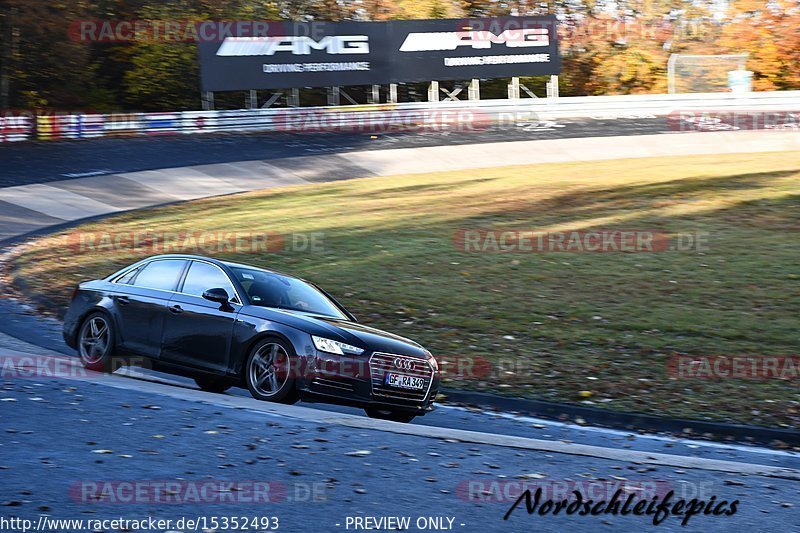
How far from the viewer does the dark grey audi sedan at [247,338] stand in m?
8.87

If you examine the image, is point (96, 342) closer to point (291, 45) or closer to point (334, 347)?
point (334, 347)

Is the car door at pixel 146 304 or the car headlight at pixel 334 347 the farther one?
the car door at pixel 146 304

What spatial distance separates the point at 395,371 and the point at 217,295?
1890 millimetres

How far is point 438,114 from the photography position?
3784 centimetres

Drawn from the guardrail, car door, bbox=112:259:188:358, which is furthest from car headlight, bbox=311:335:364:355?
the guardrail

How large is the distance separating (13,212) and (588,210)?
1324 cm

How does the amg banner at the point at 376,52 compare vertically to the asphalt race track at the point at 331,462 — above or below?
above

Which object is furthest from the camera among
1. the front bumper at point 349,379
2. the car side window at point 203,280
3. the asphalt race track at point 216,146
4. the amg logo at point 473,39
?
the amg logo at point 473,39

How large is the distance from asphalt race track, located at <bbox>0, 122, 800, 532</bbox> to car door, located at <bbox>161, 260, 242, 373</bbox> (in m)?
0.39

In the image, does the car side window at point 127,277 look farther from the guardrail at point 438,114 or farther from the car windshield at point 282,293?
the guardrail at point 438,114

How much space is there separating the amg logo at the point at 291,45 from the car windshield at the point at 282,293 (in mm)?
29313

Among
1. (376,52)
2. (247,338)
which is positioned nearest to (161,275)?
(247,338)

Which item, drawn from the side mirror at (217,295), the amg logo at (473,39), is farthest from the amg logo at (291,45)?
the side mirror at (217,295)

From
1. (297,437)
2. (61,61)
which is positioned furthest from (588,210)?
(61,61)
